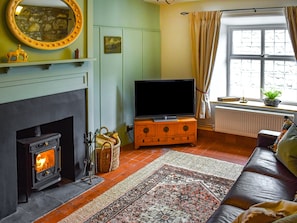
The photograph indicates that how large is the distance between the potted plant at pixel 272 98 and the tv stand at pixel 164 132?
3.74 ft

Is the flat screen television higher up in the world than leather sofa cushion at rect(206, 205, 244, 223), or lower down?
higher up

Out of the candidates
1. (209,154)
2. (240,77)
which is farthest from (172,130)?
(240,77)

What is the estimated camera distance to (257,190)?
8.03ft

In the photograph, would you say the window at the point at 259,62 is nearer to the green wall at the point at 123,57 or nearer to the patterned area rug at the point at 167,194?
the green wall at the point at 123,57

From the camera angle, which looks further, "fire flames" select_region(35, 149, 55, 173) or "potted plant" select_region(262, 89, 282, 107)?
"potted plant" select_region(262, 89, 282, 107)

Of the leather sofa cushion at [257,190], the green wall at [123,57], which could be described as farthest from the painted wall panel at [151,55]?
the leather sofa cushion at [257,190]

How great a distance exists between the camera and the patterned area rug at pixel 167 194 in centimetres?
293

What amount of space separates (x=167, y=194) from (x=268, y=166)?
1.06m

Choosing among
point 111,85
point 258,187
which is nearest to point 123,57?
point 111,85

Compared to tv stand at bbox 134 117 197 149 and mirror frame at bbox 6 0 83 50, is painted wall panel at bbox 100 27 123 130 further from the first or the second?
mirror frame at bbox 6 0 83 50

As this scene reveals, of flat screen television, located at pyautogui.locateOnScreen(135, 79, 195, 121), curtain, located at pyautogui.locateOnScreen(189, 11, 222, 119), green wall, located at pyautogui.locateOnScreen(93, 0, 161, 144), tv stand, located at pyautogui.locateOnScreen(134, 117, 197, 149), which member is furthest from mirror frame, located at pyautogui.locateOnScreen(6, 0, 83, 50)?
curtain, located at pyautogui.locateOnScreen(189, 11, 222, 119)

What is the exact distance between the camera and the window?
499cm

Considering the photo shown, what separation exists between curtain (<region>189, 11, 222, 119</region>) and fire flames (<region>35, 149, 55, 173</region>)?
8.53 feet

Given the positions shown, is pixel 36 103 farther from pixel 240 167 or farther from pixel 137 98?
pixel 240 167
